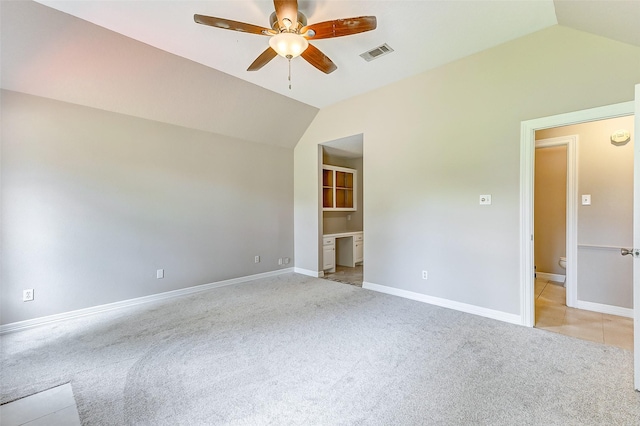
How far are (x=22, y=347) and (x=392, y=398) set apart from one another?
327 cm

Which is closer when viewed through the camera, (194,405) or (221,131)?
(194,405)

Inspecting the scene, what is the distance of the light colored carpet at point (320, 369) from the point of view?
1614 mm

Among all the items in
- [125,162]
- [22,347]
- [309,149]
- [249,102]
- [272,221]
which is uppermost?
[249,102]

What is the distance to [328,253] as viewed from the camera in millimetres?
5344

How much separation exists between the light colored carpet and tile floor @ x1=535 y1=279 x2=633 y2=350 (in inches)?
8.7

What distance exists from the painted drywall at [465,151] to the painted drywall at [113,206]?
2.28 metres

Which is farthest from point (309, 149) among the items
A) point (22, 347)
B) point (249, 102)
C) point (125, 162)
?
point (22, 347)

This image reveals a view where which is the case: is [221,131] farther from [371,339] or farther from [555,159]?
[555,159]

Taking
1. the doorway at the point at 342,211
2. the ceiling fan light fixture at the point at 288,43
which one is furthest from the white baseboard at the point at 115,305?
the ceiling fan light fixture at the point at 288,43

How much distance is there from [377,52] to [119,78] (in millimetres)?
2996

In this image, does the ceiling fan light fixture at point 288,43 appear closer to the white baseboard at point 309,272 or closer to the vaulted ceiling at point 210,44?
the vaulted ceiling at point 210,44

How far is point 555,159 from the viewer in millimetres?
4418

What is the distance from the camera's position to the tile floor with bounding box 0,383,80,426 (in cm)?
158

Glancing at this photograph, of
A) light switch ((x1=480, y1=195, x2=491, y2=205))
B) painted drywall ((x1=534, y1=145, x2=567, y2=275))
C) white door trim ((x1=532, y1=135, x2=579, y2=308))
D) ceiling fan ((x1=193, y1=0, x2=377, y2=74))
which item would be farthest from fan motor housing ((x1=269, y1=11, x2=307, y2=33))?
painted drywall ((x1=534, y1=145, x2=567, y2=275))
